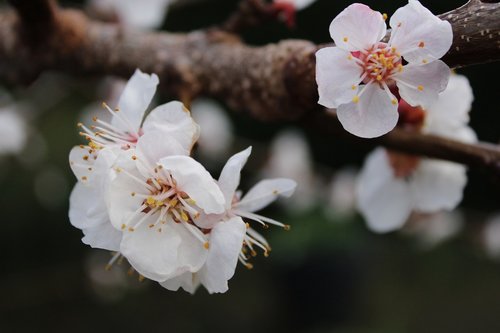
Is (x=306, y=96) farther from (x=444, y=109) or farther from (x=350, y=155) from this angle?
(x=350, y=155)

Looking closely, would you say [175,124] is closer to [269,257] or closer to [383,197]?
[383,197]

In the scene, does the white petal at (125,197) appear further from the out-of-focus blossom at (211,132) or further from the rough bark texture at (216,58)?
the out-of-focus blossom at (211,132)

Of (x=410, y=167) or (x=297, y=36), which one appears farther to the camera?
(x=297, y=36)

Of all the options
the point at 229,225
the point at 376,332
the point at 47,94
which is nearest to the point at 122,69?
the point at 229,225

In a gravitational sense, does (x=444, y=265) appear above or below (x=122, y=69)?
below

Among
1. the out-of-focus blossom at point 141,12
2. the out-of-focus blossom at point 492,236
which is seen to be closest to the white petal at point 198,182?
the out-of-focus blossom at point 141,12

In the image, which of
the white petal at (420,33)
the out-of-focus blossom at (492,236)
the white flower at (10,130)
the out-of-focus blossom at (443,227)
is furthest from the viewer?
the out-of-focus blossom at (443,227)
